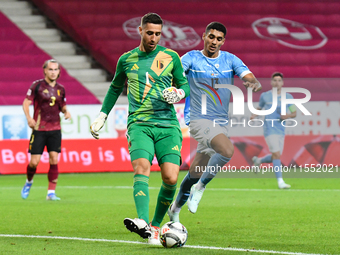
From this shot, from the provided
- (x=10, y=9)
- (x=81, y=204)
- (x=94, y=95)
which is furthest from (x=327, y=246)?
(x=10, y=9)

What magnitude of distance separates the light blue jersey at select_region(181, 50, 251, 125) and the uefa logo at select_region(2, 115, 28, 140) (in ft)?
30.2

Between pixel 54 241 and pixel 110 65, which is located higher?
pixel 54 241

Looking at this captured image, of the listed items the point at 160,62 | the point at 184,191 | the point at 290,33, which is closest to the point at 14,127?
the point at 184,191

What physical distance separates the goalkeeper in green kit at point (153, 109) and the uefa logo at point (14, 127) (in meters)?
10.1

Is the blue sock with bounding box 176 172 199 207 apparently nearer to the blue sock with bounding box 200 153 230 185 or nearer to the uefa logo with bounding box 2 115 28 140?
the blue sock with bounding box 200 153 230 185

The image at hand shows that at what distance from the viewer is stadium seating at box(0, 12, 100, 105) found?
17734 mm

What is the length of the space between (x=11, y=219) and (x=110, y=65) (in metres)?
12.5

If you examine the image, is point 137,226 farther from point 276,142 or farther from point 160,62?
point 276,142

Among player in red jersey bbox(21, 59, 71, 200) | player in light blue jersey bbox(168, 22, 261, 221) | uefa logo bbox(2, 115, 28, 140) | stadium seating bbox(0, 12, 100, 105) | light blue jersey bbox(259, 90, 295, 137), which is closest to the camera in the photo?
player in light blue jersey bbox(168, 22, 261, 221)

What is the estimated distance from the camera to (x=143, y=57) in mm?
5062

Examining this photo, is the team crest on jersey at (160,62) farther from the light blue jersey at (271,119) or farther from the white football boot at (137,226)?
the light blue jersey at (271,119)

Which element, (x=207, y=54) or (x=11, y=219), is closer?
(x=207, y=54)

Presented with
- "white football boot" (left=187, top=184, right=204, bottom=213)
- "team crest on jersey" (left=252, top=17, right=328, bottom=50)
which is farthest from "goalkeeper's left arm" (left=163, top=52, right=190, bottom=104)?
"team crest on jersey" (left=252, top=17, right=328, bottom=50)

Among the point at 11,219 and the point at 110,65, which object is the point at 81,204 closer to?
the point at 11,219
